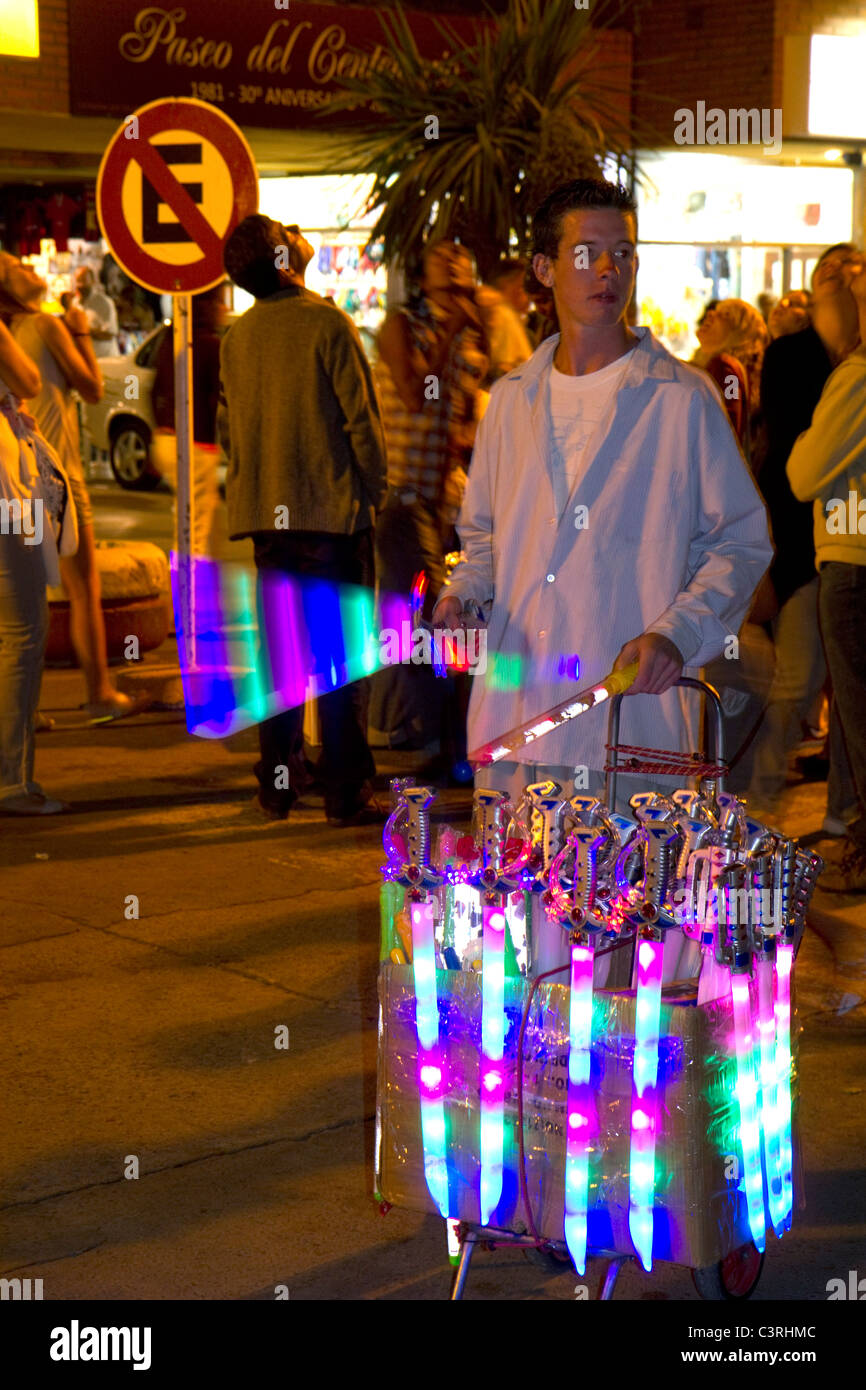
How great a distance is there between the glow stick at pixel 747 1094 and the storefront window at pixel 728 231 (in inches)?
571

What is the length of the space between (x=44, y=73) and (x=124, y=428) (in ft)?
25.4

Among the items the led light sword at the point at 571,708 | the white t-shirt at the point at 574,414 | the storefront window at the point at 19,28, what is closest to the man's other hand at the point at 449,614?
the white t-shirt at the point at 574,414

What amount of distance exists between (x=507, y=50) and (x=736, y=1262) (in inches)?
367

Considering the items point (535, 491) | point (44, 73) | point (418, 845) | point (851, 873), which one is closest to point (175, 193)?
point (851, 873)

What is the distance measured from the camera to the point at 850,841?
639 centimetres

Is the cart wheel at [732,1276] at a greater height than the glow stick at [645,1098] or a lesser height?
lesser

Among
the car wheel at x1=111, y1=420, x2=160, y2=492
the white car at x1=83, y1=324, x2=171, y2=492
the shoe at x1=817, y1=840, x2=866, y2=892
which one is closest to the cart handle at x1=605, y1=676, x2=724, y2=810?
the shoe at x1=817, y1=840, x2=866, y2=892

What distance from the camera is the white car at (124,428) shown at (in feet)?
66.4

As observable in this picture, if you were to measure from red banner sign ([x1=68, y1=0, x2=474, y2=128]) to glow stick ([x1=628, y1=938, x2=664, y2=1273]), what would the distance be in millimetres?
11212

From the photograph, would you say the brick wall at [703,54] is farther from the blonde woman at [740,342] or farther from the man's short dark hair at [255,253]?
the man's short dark hair at [255,253]

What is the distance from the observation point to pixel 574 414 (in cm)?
372
